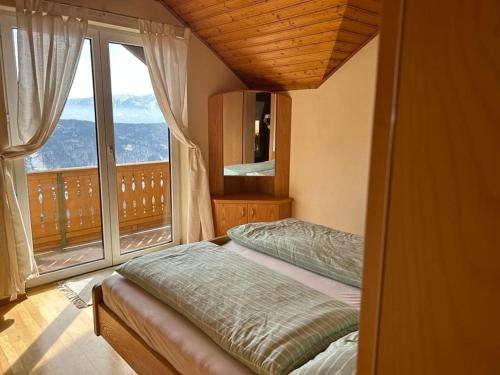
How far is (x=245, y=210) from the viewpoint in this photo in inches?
142

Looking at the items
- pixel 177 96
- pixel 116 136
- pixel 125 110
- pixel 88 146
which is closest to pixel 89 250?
pixel 88 146

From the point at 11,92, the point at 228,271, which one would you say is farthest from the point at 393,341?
the point at 11,92

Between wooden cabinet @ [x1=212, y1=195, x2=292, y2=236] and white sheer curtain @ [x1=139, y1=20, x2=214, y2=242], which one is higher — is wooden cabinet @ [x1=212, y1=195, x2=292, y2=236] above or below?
below

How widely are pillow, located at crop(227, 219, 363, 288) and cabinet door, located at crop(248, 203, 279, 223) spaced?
3.16 ft

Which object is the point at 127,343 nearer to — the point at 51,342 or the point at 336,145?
the point at 51,342

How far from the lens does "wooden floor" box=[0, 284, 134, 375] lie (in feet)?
6.45

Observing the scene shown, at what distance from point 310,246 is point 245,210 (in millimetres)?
1582

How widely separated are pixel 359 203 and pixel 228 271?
1.82 meters

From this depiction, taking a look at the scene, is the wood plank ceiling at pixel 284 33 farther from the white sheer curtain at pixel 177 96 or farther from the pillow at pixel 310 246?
the pillow at pixel 310 246

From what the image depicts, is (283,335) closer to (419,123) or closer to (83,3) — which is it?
(419,123)

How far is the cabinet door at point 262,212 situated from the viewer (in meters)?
3.60

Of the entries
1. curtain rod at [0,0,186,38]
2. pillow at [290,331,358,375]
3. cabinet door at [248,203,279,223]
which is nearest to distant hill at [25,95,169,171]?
curtain rod at [0,0,186,38]

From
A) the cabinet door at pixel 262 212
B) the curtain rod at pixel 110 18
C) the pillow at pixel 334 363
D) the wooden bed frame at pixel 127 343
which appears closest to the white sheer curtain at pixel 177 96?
the curtain rod at pixel 110 18

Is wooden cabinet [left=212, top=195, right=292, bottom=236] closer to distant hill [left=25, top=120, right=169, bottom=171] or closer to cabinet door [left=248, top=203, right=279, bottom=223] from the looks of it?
cabinet door [left=248, top=203, right=279, bottom=223]
